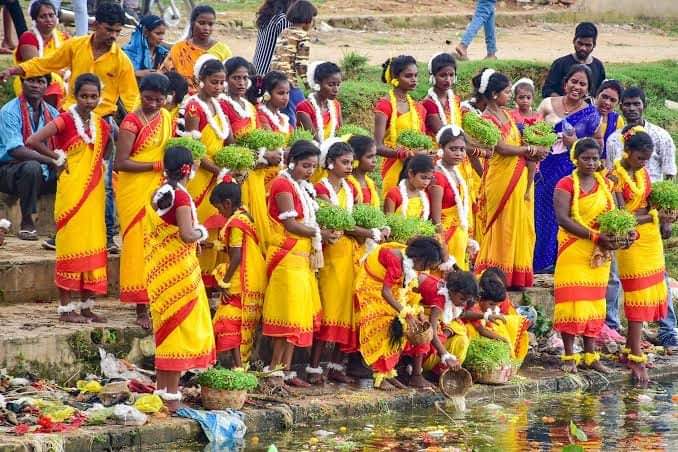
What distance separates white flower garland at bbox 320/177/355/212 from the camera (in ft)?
38.1

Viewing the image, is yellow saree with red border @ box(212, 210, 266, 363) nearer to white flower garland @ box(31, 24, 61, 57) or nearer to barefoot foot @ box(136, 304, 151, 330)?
barefoot foot @ box(136, 304, 151, 330)

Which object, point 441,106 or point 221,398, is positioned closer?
point 221,398

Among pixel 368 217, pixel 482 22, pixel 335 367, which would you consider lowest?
pixel 335 367

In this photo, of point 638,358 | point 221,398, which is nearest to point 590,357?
point 638,358

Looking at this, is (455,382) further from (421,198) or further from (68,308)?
(68,308)

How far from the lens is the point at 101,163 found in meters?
11.6

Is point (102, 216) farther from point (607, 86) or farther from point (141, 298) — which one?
point (607, 86)

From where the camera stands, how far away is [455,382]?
11766mm

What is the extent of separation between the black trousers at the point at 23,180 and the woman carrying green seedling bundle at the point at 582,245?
4.23m

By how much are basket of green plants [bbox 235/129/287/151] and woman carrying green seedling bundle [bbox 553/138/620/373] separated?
231cm

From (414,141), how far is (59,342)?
3406 mm

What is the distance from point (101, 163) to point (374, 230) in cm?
209

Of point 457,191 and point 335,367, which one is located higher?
point 457,191

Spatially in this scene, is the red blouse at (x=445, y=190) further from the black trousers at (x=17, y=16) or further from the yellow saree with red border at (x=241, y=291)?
the black trousers at (x=17, y=16)
